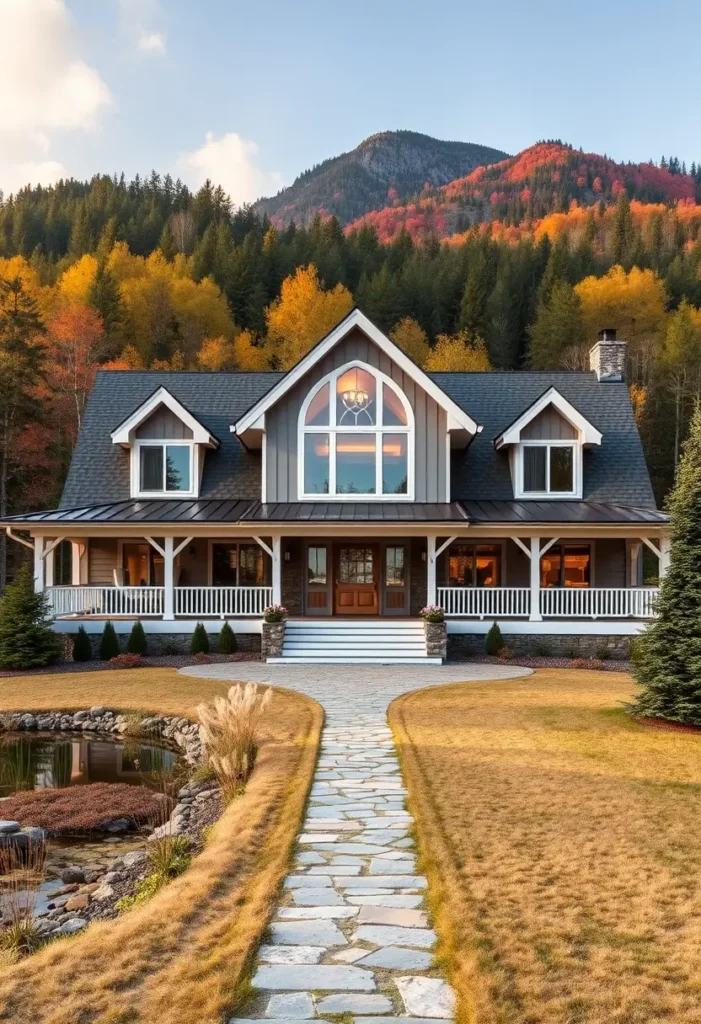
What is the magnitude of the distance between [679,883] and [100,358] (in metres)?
44.2

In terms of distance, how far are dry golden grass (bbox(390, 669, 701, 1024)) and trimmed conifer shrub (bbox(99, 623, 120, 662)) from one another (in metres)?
10.3

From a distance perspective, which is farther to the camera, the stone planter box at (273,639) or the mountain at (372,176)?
the mountain at (372,176)

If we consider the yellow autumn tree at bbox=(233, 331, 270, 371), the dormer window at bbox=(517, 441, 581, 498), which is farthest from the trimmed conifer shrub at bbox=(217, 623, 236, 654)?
the yellow autumn tree at bbox=(233, 331, 270, 371)

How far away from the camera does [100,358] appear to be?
45.1 metres

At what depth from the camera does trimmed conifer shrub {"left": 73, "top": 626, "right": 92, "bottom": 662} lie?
19.3m

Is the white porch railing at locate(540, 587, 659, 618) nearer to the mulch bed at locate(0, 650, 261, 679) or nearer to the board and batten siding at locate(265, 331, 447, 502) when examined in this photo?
the board and batten siding at locate(265, 331, 447, 502)

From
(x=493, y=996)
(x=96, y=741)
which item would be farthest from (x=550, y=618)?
(x=493, y=996)

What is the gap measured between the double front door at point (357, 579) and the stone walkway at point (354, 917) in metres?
12.4

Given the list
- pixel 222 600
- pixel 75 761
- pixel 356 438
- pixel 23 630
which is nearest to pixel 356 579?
pixel 222 600

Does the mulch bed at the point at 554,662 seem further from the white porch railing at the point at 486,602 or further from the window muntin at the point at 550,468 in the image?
the window muntin at the point at 550,468

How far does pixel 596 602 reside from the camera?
818 inches

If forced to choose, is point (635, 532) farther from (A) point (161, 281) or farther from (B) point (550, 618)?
(A) point (161, 281)

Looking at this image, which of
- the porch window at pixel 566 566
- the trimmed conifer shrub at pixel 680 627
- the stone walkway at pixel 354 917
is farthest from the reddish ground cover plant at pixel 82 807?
the porch window at pixel 566 566

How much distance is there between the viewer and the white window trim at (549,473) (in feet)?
72.7
